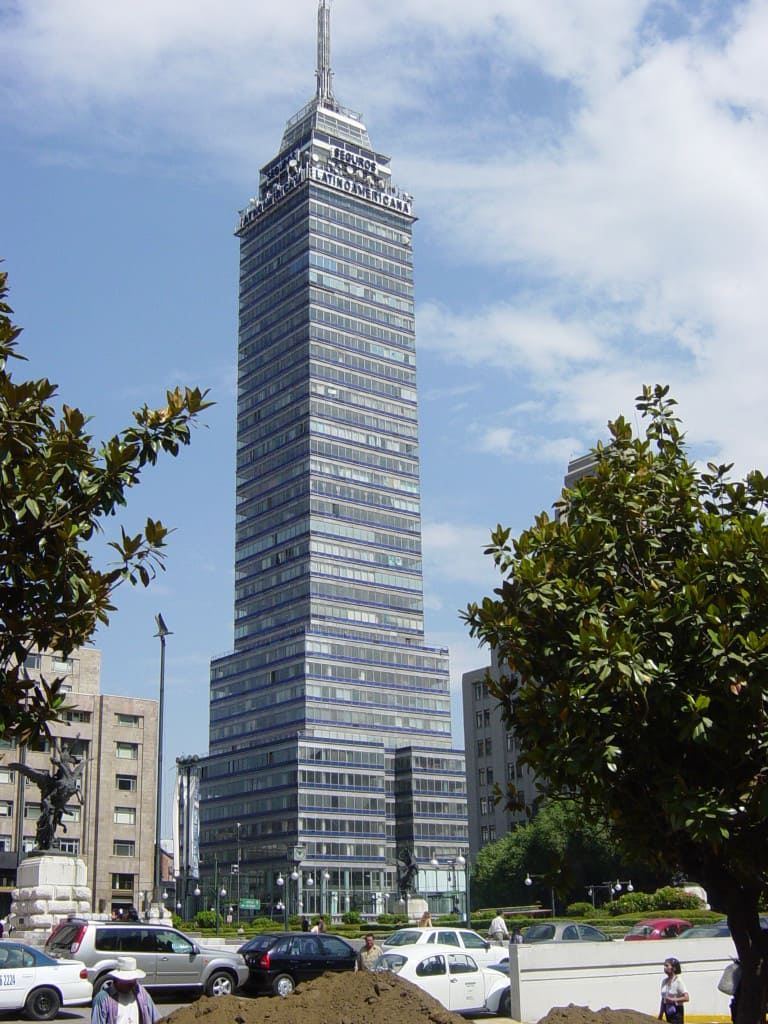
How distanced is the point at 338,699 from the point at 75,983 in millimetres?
117715

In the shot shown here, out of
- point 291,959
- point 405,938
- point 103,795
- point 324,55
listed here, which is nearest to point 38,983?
point 291,959

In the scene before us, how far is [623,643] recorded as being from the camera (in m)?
12.8

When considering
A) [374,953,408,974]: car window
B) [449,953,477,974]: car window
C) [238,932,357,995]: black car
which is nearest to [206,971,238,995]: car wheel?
[238,932,357,995]: black car

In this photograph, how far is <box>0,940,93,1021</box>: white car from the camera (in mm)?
23938

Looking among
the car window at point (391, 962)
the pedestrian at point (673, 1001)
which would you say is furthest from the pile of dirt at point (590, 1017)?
the car window at point (391, 962)

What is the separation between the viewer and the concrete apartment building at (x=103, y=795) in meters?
88.1

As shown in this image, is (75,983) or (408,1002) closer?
(408,1002)

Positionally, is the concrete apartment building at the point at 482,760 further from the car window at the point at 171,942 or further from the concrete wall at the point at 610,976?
the car window at the point at 171,942

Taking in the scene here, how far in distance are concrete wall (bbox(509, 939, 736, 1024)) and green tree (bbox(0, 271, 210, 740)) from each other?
16.4 meters

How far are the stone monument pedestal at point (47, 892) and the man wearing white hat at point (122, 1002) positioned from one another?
26575 millimetres

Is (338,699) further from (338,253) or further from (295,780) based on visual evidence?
(338,253)

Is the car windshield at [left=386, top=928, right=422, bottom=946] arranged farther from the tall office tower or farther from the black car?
the tall office tower

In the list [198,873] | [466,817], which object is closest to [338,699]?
[466,817]

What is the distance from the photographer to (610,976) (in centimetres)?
2472
